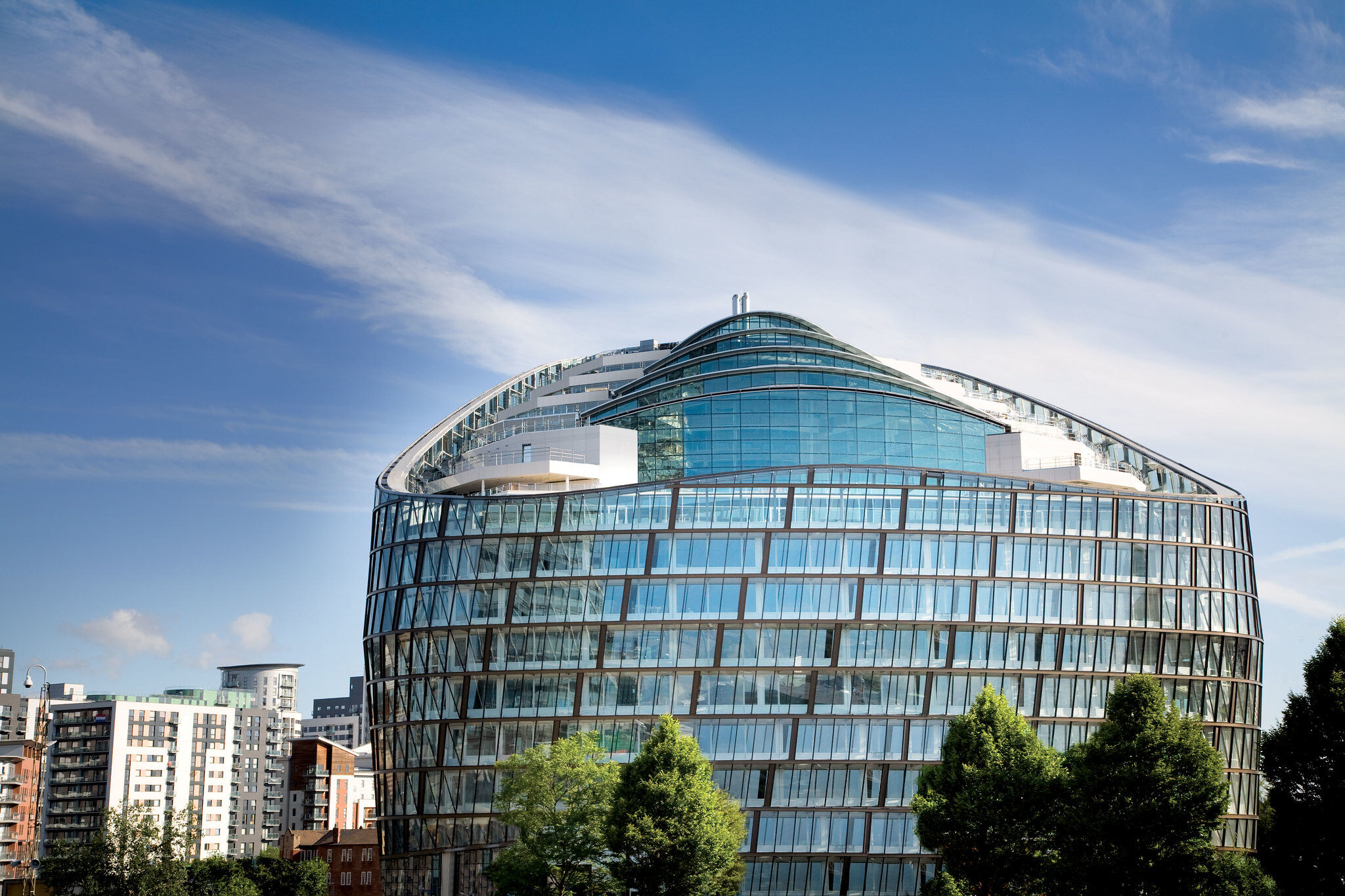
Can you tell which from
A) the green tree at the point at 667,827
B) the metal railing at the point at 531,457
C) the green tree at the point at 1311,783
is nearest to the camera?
the green tree at the point at 1311,783

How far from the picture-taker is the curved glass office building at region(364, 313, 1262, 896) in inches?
3831

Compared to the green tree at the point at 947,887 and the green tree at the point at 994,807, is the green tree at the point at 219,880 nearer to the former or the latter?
the green tree at the point at 947,887

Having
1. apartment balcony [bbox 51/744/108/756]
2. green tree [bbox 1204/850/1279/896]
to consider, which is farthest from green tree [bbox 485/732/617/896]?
apartment balcony [bbox 51/744/108/756]

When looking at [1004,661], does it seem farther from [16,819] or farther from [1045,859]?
[16,819]

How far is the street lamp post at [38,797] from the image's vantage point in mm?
158375

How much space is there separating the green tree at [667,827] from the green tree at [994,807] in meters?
11.2

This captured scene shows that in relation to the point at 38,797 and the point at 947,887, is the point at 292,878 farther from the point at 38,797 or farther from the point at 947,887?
the point at 947,887

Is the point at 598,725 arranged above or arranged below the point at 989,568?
below

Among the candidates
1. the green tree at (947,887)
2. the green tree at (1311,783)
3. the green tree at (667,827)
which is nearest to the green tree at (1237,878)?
the green tree at (1311,783)

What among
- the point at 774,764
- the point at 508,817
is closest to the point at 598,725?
the point at 774,764

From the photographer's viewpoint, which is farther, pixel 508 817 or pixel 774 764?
pixel 774 764

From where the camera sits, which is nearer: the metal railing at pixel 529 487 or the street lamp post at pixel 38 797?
the metal railing at pixel 529 487

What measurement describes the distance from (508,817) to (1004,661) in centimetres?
4236

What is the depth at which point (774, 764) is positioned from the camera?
3829 inches
